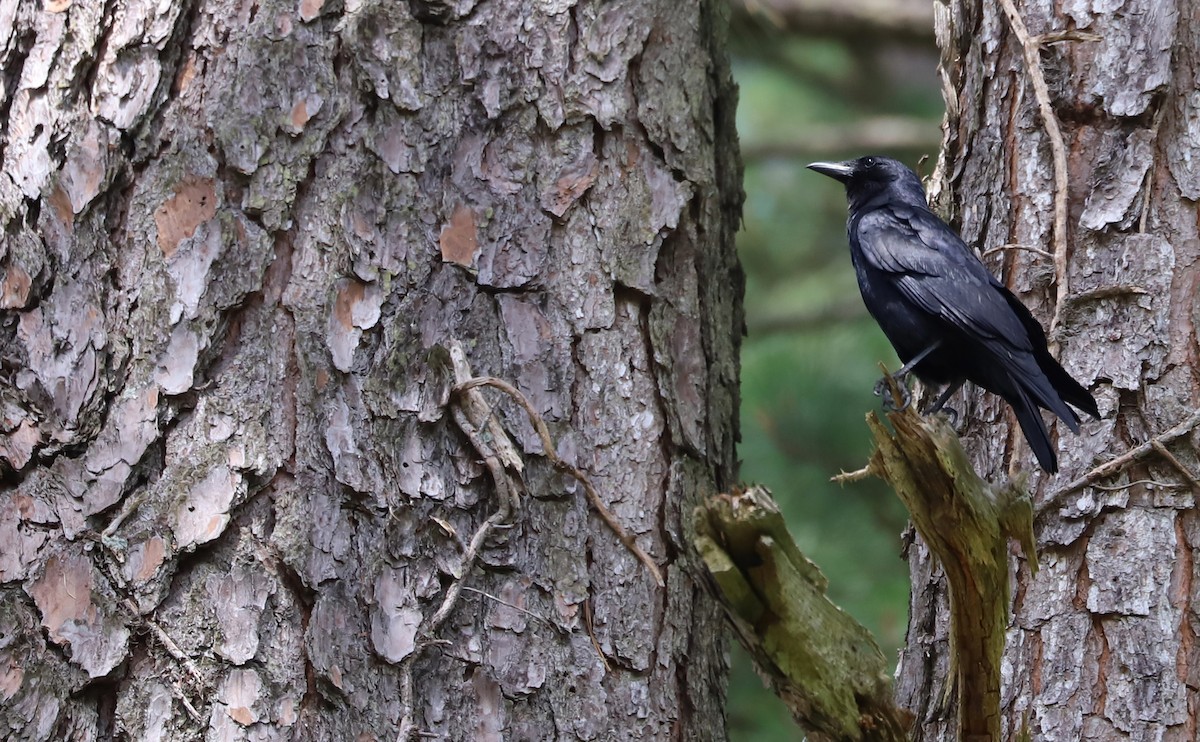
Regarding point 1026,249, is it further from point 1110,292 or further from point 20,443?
point 20,443

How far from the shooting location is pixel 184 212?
83.0 inches

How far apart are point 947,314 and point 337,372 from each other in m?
1.81

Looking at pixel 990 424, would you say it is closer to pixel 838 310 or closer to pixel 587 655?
pixel 587 655

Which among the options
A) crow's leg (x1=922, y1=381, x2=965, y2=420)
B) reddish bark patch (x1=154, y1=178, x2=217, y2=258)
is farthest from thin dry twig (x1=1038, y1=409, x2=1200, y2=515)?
reddish bark patch (x1=154, y1=178, x2=217, y2=258)

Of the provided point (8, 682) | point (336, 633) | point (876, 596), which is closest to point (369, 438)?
point (336, 633)

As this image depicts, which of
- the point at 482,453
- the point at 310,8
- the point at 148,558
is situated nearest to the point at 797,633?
the point at 482,453

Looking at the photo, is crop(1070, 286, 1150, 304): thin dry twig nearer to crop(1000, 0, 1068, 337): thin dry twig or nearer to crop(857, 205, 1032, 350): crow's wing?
crop(1000, 0, 1068, 337): thin dry twig

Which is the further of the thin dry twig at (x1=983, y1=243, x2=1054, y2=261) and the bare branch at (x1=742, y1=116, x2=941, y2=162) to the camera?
the bare branch at (x1=742, y1=116, x2=941, y2=162)

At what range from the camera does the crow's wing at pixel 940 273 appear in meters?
2.91

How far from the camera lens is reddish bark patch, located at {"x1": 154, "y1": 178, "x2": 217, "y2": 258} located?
2.10 meters

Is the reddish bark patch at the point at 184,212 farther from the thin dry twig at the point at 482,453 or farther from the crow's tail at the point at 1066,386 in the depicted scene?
the crow's tail at the point at 1066,386

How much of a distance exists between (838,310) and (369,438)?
13.5 ft

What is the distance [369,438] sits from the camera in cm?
211

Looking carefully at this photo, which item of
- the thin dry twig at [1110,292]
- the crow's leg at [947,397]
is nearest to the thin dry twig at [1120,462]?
the thin dry twig at [1110,292]
